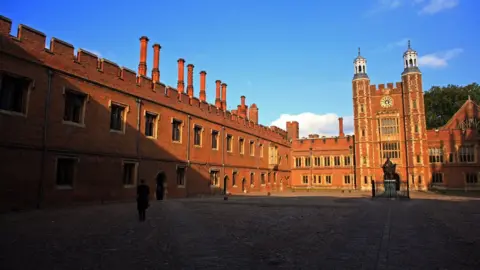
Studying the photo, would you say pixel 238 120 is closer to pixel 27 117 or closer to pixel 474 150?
pixel 27 117

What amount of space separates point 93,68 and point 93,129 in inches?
133

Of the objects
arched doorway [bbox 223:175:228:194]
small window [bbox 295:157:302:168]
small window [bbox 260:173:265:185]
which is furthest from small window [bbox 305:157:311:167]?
arched doorway [bbox 223:175:228:194]

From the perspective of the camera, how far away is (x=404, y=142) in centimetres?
4669

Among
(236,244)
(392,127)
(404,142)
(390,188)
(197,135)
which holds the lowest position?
(236,244)

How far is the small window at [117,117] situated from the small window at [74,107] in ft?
6.94

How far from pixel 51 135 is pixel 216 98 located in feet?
63.4

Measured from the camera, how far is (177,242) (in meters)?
7.69

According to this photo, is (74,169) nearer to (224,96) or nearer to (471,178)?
(224,96)

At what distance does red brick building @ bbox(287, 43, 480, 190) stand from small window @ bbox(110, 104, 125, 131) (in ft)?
118

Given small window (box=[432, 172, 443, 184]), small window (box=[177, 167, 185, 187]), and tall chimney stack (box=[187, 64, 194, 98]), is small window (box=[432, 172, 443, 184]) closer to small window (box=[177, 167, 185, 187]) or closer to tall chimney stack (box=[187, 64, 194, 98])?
tall chimney stack (box=[187, 64, 194, 98])

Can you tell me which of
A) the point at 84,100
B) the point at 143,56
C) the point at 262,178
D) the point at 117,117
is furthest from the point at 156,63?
the point at 262,178

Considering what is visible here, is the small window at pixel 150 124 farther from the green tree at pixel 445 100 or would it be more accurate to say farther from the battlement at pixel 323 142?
the green tree at pixel 445 100

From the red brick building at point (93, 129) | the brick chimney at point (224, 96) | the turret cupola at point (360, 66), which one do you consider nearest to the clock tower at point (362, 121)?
the turret cupola at point (360, 66)

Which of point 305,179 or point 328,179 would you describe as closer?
point 328,179
